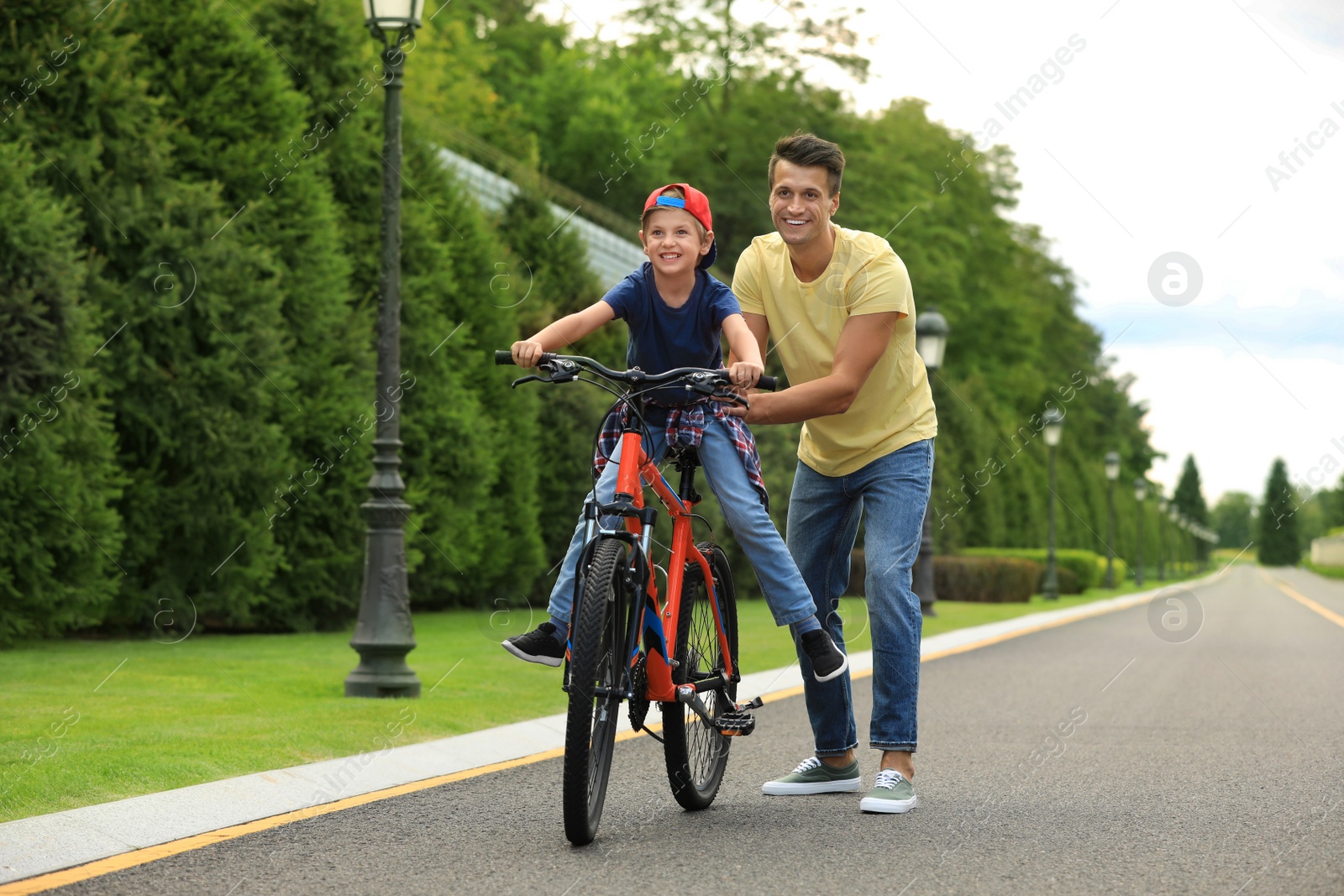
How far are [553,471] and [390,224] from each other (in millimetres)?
10336

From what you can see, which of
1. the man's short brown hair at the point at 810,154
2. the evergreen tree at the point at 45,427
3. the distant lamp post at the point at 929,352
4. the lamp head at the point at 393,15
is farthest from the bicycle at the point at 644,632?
the distant lamp post at the point at 929,352

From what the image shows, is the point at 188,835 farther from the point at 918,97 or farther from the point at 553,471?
the point at 918,97

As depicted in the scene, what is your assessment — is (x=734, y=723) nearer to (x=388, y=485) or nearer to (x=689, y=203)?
(x=689, y=203)

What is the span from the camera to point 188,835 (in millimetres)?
4512

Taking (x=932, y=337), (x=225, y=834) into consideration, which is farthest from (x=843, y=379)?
(x=932, y=337)

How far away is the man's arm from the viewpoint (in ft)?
15.9

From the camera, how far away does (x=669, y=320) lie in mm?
4785

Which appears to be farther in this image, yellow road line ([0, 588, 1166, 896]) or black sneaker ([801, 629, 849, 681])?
black sneaker ([801, 629, 849, 681])

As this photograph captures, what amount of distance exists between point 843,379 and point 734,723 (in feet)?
4.05

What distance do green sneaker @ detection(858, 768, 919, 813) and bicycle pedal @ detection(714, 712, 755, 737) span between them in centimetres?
48

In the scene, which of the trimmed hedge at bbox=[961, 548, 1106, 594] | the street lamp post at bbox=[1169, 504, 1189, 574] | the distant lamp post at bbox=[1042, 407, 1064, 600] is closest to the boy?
the distant lamp post at bbox=[1042, 407, 1064, 600]

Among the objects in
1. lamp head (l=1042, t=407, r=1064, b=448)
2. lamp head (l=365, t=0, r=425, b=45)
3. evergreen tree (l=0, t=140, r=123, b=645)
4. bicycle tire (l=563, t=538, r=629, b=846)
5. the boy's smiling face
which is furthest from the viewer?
lamp head (l=1042, t=407, r=1064, b=448)

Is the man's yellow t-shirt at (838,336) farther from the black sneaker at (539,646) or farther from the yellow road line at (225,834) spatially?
the yellow road line at (225,834)

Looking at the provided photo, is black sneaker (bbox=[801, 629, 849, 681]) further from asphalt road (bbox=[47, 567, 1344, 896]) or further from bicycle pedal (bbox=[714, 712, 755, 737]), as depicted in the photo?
asphalt road (bbox=[47, 567, 1344, 896])
